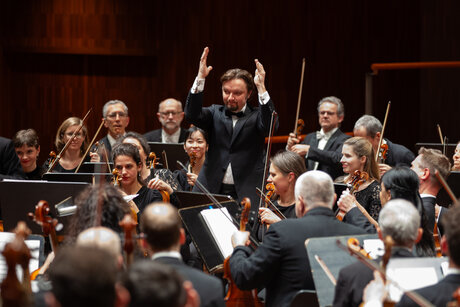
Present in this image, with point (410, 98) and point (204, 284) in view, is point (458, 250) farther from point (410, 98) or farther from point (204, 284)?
point (410, 98)

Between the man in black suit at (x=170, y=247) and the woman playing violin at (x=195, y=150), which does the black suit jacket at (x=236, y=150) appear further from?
the man in black suit at (x=170, y=247)

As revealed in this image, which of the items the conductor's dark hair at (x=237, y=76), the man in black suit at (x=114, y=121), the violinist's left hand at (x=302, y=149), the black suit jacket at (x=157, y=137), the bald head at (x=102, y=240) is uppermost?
the conductor's dark hair at (x=237, y=76)

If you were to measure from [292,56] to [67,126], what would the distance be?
3391mm

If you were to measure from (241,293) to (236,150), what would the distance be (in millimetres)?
1523

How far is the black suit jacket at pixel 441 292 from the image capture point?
200cm

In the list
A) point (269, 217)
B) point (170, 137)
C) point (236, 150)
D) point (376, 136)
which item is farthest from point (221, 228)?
point (170, 137)

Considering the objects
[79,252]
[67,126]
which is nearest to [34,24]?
[67,126]

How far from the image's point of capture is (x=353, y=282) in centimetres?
230

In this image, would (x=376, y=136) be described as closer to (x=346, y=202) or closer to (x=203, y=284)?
(x=346, y=202)

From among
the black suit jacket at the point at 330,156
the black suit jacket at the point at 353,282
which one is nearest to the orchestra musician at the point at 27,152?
the black suit jacket at the point at 330,156

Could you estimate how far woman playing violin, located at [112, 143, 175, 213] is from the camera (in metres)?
3.87

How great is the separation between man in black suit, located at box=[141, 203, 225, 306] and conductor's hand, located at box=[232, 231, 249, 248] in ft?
2.48

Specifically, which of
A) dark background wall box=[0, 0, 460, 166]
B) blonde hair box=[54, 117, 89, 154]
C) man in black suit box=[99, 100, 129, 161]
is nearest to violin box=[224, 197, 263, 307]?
blonde hair box=[54, 117, 89, 154]

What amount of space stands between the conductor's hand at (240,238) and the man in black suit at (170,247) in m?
0.75
